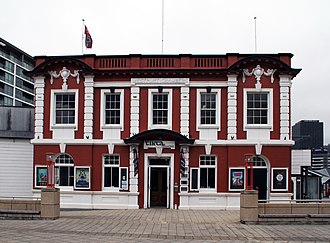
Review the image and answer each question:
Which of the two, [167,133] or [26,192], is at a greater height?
[167,133]

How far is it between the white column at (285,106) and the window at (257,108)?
85 centimetres

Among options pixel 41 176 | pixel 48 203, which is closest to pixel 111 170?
pixel 41 176

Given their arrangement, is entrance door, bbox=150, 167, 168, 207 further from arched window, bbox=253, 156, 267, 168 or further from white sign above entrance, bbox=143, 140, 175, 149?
arched window, bbox=253, 156, 267, 168

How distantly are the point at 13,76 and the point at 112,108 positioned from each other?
70.1 metres

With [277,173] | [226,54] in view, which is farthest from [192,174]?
[226,54]

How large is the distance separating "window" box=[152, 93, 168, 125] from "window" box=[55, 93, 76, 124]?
179 inches

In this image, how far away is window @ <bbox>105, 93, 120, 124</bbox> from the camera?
28.5 m

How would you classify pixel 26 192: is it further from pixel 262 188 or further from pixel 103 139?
pixel 262 188

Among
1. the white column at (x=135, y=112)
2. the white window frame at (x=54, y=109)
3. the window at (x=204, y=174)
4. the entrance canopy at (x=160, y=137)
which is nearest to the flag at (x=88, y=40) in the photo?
the white window frame at (x=54, y=109)

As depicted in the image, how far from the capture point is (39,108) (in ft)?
94.4

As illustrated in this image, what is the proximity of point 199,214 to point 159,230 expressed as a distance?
21.9ft

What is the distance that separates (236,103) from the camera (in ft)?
91.0

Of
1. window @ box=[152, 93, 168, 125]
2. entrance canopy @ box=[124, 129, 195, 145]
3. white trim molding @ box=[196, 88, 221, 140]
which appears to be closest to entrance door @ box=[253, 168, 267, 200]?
white trim molding @ box=[196, 88, 221, 140]

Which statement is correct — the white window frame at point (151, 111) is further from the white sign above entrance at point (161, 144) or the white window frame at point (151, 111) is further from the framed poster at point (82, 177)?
the framed poster at point (82, 177)
